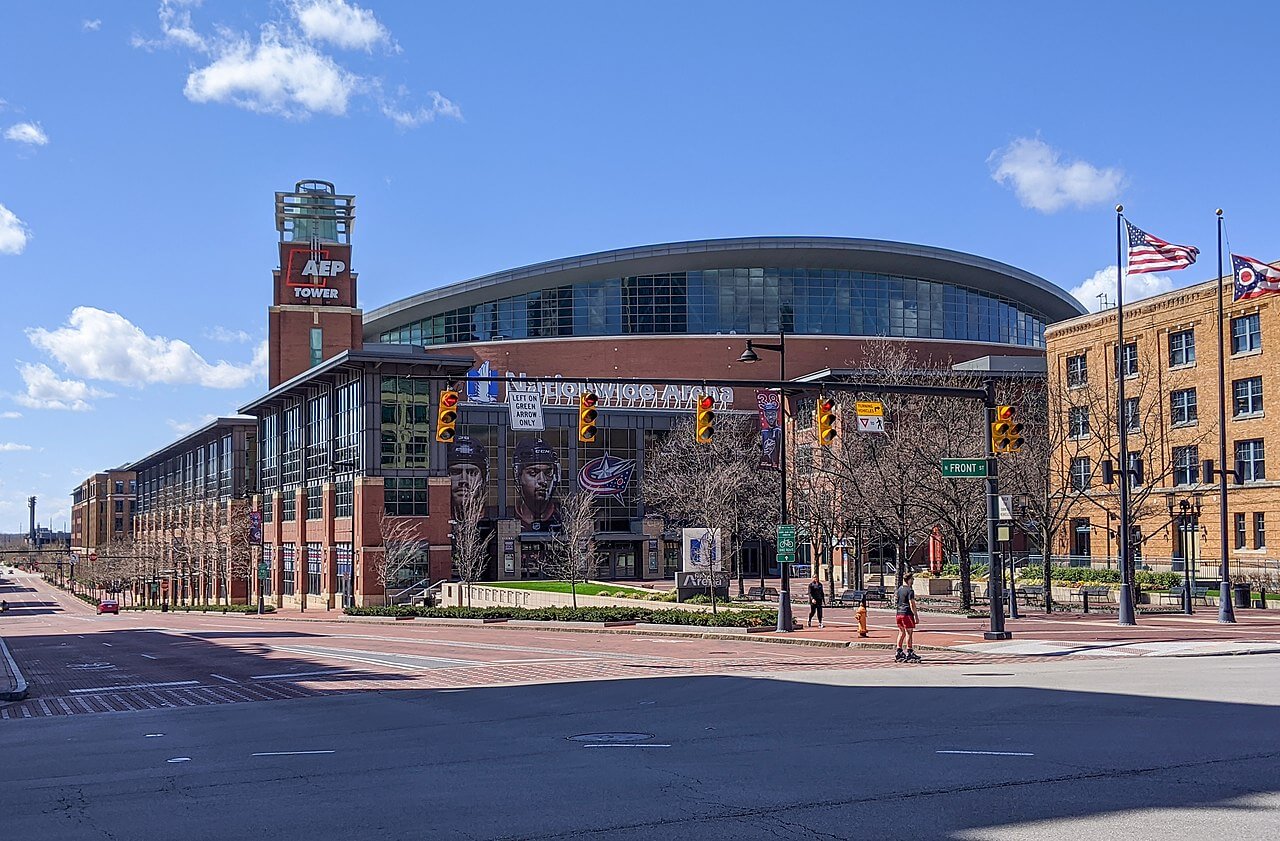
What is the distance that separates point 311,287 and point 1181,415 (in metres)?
72.7

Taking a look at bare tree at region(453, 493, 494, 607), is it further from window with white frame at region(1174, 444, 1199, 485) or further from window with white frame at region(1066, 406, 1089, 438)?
window with white frame at region(1174, 444, 1199, 485)

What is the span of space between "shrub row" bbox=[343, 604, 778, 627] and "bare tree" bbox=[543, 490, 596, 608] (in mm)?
9201

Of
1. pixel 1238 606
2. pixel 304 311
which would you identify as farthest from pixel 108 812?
pixel 304 311

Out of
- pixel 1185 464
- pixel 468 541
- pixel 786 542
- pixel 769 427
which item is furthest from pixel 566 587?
pixel 1185 464

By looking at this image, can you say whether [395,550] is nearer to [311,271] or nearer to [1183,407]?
[1183,407]

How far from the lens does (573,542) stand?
63406 mm

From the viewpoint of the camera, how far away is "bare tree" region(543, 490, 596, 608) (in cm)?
6612

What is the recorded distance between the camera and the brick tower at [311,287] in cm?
10550

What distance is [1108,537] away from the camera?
6606 cm

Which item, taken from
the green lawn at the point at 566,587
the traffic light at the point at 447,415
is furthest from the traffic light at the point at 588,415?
the green lawn at the point at 566,587

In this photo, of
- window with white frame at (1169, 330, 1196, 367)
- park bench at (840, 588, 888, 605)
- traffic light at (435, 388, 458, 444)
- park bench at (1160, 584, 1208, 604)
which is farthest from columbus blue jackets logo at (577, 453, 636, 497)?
traffic light at (435, 388, 458, 444)

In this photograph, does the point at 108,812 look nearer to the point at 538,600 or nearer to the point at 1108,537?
the point at 538,600

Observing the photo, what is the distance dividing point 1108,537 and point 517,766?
58329 mm

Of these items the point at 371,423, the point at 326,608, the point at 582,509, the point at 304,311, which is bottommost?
the point at 326,608
